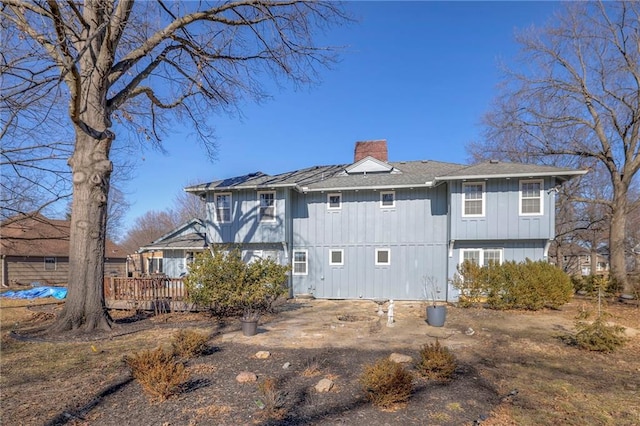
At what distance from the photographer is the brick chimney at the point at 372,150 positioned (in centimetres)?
1880

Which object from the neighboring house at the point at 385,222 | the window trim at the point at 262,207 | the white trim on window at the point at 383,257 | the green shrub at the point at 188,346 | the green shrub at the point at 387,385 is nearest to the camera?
the green shrub at the point at 387,385

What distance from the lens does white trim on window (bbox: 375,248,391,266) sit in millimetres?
15297

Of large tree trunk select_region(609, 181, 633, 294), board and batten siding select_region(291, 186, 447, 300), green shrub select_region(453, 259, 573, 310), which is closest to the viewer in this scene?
green shrub select_region(453, 259, 573, 310)

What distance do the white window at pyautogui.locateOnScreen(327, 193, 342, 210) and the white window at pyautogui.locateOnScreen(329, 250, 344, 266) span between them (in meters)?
2.07

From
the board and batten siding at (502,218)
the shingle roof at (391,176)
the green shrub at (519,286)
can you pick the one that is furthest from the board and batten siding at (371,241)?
the green shrub at (519,286)

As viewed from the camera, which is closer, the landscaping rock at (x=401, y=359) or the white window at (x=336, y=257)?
the landscaping rock at (x=401, y=359)

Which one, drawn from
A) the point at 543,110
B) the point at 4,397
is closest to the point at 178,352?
the point at 4,397

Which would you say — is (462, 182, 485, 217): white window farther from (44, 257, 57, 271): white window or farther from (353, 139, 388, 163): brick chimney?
(44, 257, 57, 271): white window

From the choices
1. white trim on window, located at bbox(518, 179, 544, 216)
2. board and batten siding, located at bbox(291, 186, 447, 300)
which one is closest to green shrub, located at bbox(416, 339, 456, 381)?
board and batten siding, located at bbox(291, 186, 447, 300)

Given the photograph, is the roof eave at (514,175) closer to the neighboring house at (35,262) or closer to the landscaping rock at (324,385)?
the landscaping rock at (324,385)

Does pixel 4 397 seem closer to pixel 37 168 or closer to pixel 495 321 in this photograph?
pixel 37 168

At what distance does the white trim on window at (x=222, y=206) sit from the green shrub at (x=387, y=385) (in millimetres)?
12963

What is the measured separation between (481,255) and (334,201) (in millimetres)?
6778

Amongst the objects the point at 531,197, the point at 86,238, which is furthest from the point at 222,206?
the point at 531,197
